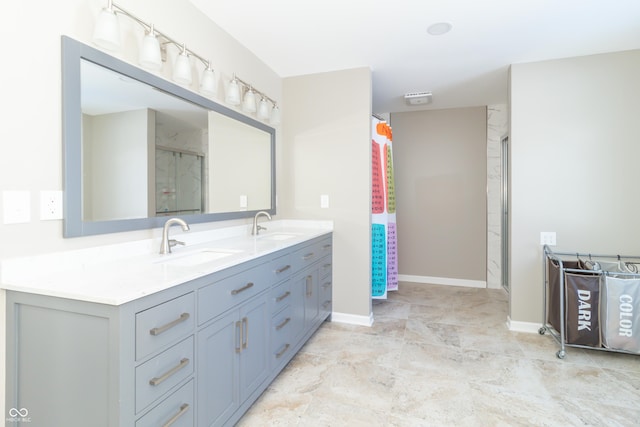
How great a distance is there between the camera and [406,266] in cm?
466

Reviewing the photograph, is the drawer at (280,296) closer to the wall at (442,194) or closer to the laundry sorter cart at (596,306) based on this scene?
the laundry sorter cart at (596,306)

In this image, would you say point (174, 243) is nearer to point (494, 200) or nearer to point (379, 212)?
point (379, 212)

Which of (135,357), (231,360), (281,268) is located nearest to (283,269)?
(281,268)

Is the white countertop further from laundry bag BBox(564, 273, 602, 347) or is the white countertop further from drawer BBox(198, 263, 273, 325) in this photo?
laundry bag BBox(564, 273, 602, 347)

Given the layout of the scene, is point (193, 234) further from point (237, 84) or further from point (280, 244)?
point (237, 84)

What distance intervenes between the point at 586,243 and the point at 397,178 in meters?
2.40

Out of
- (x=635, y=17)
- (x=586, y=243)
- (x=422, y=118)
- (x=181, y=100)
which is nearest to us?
(x=181, y=100)

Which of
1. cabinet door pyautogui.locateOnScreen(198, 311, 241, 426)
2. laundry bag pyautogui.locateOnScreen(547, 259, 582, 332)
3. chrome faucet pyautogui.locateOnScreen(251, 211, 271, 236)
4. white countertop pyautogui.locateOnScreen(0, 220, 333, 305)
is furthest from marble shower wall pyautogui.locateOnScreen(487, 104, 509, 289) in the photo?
cabinet door pyautogui.locateOnScreen(198, 311, 241, 426)

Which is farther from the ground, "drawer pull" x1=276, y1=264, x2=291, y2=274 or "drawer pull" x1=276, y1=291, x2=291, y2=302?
"drawer pull" x1=276, y1=264, x2=291, y2=274

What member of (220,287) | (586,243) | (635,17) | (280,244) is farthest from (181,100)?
(586,243)

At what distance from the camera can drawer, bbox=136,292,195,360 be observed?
1.06 m

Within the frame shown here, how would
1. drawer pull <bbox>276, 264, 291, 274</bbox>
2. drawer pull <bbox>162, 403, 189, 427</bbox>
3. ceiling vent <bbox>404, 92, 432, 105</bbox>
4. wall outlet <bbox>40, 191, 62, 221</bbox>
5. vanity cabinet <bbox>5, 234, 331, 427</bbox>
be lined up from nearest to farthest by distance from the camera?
1. vanity cabinet <bbox>5, 234, 331, 427</bbox>
2. drawer pull <bbox>162, 403, 189, 427</bbox>
3. wall outlet <bbox>40, 191, 62, 221</bbox>
4. drawer pull <bbox>276, 264, 291, 274</bbox>
5. ceiling vent <bbox>404, 92, 432, 105</bbox>

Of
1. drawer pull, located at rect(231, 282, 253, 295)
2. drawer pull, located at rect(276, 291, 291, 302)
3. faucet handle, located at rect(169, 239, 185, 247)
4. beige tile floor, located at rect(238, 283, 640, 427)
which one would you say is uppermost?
faucet handle, located at rect(169, 239, 185, 247)

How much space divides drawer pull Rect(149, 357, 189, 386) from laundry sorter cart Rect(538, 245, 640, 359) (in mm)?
2594
